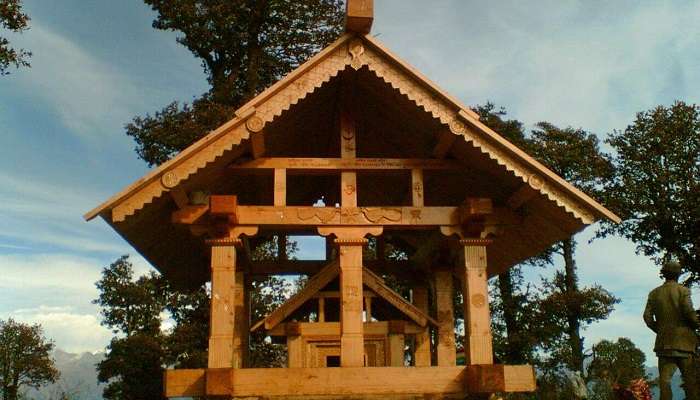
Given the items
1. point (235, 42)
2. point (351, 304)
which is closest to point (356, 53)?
point (351, 304)

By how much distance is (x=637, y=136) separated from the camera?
116ft

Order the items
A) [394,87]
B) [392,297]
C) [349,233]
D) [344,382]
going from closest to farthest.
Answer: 1. [344,382]
2. [394,87]
3. [349,233]
4. [392,297]

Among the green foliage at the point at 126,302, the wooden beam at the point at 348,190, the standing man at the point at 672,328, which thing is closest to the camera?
the standing man at the point at 672,328

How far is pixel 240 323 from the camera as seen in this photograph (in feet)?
44.8

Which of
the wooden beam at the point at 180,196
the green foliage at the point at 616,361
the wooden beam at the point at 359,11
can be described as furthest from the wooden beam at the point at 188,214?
the green foliage at the point at 616,361

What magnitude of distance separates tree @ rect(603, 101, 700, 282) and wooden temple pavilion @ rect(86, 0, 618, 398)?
2322cm

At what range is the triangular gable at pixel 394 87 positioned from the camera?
10219mm

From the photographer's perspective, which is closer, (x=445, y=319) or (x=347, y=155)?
(x=347, y=155)

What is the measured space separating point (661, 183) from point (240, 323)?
2720 centimetres

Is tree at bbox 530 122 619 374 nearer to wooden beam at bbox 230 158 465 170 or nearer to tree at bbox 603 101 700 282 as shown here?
tree at bbox 603 101 700 282

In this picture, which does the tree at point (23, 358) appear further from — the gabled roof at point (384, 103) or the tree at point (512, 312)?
the gabled roof at point (384, 103)

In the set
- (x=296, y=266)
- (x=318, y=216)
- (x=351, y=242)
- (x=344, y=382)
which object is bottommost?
(x=344, y=382)

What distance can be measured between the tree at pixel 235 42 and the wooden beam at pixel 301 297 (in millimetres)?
13023

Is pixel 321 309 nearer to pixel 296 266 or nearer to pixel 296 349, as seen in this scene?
pixel 296 349
